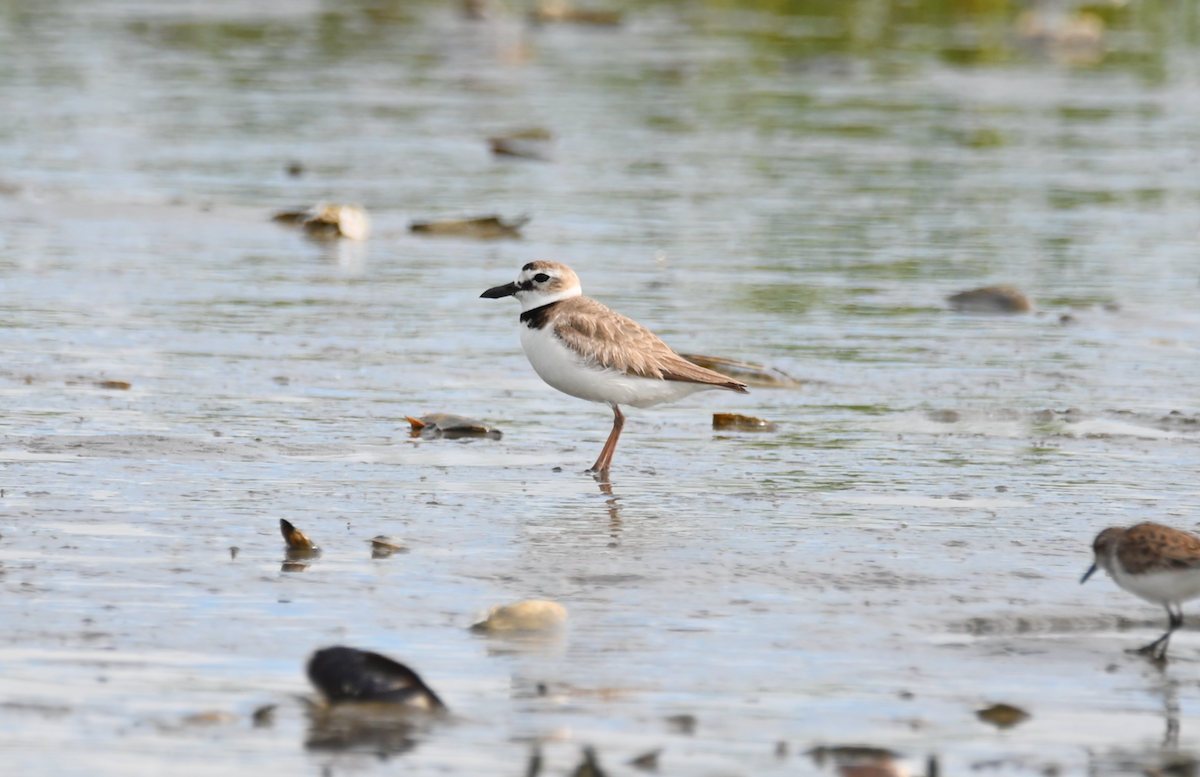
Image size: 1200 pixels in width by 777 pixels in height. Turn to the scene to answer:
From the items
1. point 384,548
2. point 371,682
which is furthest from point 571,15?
point 371,682

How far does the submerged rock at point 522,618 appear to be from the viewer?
6477mm

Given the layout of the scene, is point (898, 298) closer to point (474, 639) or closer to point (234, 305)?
point (234, 305)

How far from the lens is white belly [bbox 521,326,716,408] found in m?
9.55

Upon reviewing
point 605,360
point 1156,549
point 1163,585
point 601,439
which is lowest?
point 601,439

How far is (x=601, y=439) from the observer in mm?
10078

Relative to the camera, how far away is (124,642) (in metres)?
6.26

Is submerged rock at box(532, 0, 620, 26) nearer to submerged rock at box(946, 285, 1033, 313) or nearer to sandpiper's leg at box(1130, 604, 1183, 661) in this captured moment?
submerged rock at box(946, 285, 1033, 313)

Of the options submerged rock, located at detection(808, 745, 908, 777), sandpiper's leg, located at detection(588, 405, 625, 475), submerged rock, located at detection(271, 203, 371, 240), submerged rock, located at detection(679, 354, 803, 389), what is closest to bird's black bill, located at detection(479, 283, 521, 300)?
sandpiper's leg, located at detection(588, 405, 625, 475)

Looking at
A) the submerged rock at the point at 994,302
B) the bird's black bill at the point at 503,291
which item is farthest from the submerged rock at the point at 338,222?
the bird's black bill at the point at 503,291

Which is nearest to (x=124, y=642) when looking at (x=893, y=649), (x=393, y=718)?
(x=393, y=718)

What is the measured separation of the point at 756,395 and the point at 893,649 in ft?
15.3

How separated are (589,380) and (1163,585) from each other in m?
3.74

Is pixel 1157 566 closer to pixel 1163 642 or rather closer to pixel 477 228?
pixel 1163 642

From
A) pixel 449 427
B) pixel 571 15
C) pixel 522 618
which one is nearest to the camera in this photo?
pixel 522 618
